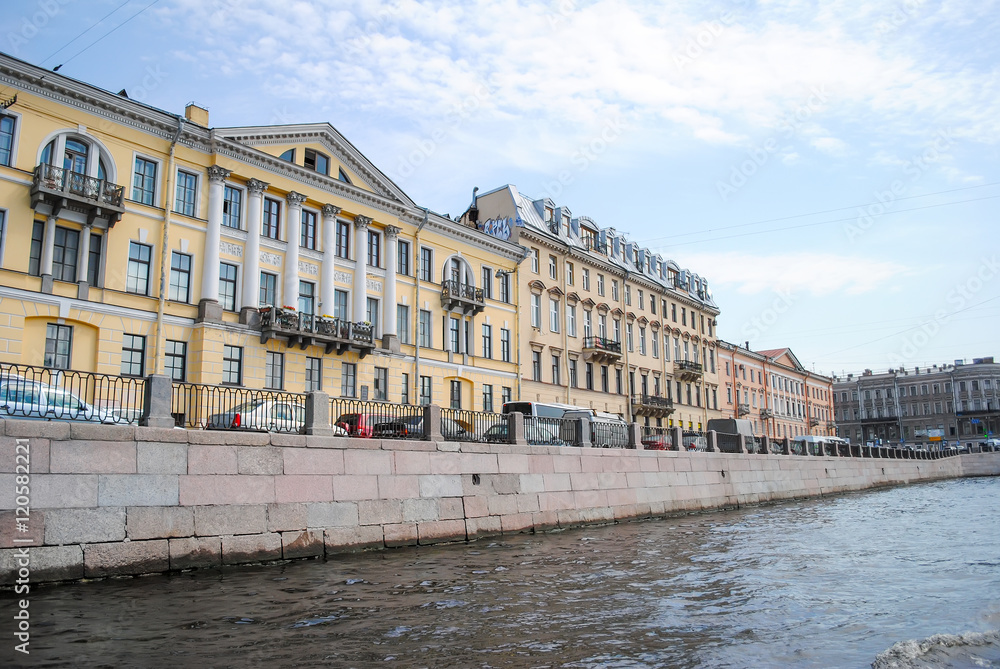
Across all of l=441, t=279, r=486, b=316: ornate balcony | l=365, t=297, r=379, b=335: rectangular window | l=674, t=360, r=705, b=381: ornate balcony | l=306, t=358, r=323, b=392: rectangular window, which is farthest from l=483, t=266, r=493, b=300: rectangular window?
l=674, t=360, r=705, b=381: ornate balcony

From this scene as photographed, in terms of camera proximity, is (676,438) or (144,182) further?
(676,438)

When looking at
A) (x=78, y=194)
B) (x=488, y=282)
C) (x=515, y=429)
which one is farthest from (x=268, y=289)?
(x=515, y=429)

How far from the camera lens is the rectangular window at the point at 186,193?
2495 cm

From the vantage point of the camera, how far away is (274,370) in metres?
26.6

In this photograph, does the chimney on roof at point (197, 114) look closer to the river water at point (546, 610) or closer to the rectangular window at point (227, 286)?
the rectangular window at point (227, 286)

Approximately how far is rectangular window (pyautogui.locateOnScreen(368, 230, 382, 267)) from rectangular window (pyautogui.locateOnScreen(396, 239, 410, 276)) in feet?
2.99

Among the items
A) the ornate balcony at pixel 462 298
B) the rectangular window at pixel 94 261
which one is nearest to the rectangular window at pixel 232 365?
the rectangular window at pixel 94 261

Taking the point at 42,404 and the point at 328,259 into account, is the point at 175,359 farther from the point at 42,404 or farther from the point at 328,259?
the point at 42,404

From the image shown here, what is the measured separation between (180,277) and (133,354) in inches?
120

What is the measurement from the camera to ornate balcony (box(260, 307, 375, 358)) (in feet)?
85.4

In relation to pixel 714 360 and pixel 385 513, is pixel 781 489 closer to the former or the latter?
pixel 385 513

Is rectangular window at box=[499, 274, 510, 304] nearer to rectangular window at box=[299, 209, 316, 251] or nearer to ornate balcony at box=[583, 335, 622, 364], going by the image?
ornate balcony at box=[583, 335, 622, 364]

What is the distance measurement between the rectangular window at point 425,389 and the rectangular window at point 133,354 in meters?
A: 11.4

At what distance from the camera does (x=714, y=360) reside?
192 ft
